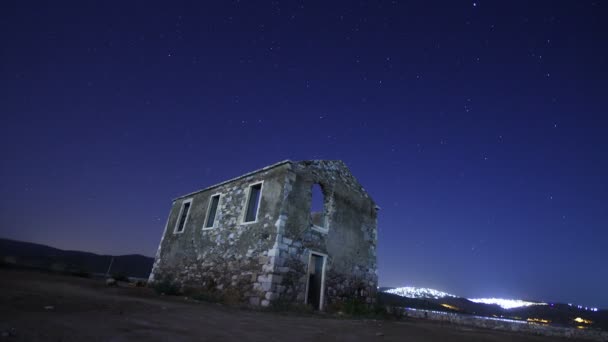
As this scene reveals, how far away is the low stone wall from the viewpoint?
389 inches

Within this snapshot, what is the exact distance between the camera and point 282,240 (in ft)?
34.0

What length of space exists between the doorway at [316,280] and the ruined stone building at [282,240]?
36 mm

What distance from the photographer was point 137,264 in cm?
6172

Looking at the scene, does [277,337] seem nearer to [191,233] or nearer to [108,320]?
[108,320]

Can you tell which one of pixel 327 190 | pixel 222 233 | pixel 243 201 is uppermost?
pixel 327 190

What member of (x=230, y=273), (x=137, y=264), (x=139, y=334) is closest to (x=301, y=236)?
(x=230, y=273)

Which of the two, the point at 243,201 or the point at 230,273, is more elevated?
the point at 243,201

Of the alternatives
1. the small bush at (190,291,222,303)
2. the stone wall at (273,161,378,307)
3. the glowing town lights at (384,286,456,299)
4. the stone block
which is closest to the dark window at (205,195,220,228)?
the small bush at (190,291,222,303)

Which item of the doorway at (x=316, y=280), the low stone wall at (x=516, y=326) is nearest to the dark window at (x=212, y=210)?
the doorway at (x=316, y=280)

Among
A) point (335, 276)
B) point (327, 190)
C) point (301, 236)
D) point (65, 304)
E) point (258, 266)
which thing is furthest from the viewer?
point (327, 190)

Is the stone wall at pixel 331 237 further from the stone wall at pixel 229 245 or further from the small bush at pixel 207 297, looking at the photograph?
the small bush at pixel 207 297

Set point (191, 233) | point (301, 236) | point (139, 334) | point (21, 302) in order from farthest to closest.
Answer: point (191, 233) < point (301, 236) < point (21, 302) < point (139, 334)

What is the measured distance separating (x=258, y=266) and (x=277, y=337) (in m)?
6.33

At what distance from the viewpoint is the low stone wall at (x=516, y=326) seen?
989cm
